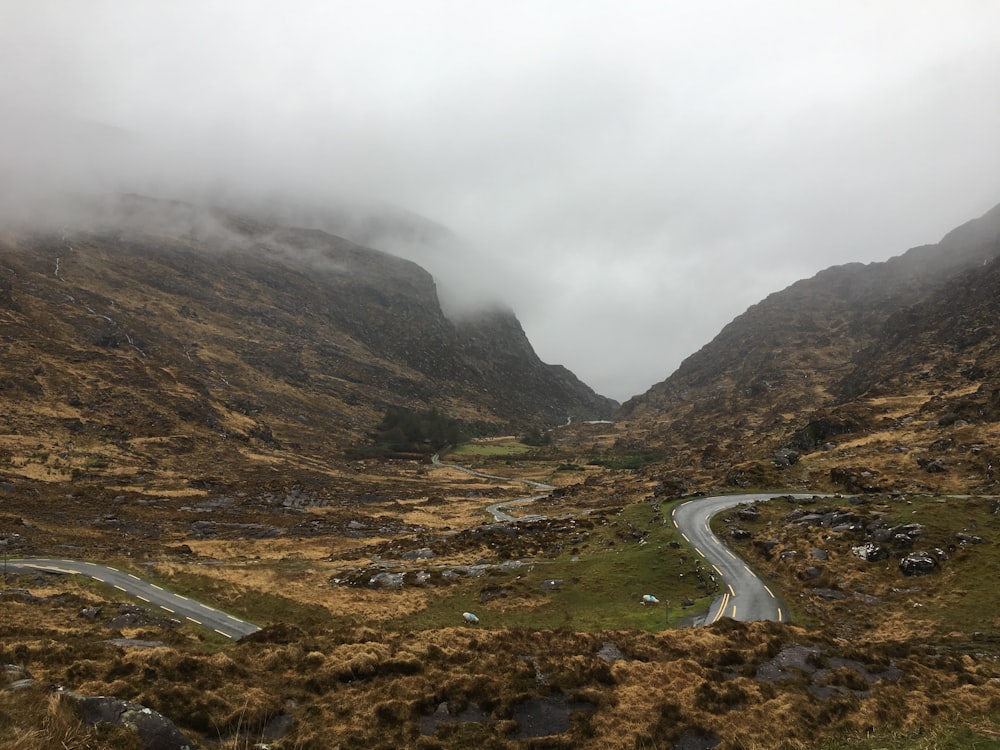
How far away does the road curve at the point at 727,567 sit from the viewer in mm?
36344

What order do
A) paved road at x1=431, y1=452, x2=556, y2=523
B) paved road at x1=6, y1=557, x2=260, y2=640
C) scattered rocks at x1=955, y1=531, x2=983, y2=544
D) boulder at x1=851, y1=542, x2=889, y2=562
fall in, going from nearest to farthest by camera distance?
1. paved road at x1=6, y1=557, x2=260, y2=640
2. scattered rocks at x1=955, y1=531, x2=983, y2=544
3. boulder at x1=851, y1=542, x2=889, y2=562
4. paved road at x1=431, y1=452, x2=556, y2=523

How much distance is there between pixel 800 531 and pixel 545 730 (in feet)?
138

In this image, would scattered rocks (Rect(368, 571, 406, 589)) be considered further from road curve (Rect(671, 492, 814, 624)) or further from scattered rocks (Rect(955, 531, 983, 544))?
scattered rocks (Rect(955, 531, 983, 544))

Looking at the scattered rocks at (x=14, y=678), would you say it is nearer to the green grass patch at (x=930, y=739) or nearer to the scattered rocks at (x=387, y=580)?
the green grass patch at (x=930, y=739)

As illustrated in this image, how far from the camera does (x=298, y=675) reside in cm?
2038

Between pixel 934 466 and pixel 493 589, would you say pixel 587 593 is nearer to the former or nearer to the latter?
pixel 493 589

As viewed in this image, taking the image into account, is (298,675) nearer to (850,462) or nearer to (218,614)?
(218,614)

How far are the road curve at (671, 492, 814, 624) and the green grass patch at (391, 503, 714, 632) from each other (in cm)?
156

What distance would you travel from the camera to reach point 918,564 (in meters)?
38.4

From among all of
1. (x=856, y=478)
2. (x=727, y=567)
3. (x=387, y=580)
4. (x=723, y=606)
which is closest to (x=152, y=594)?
(x=387, y=580)

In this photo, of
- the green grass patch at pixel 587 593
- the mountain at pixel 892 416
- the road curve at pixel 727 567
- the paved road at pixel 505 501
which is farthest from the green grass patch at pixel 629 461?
the green grass patch at pixel 587 593

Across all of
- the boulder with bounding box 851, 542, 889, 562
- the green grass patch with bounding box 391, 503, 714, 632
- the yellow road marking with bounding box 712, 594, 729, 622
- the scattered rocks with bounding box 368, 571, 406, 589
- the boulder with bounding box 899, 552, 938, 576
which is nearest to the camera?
the yellow road marking with bounding box 712, 594, 729, 622

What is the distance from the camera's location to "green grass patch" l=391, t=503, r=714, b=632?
37.5 m

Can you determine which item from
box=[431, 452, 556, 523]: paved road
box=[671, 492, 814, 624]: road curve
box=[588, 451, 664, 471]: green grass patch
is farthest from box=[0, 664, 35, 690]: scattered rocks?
box=[588, 451, 664, 471]: green grass patch
